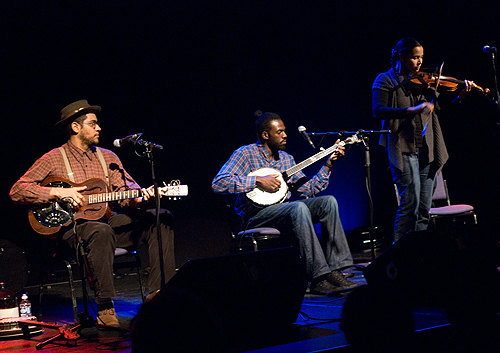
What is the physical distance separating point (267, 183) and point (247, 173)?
0.25m

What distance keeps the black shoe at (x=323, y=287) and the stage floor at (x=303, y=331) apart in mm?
63

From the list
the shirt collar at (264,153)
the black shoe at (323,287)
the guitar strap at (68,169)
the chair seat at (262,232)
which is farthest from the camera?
the shirt collar at (264,153)

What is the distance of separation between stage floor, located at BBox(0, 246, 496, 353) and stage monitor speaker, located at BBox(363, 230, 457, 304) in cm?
16

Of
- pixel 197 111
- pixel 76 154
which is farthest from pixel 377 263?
pixel 197 111

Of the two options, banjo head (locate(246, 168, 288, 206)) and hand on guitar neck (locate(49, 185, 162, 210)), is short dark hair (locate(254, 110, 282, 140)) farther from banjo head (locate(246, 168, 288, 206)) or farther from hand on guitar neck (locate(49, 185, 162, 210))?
hand on guitar neck (locate(49, 185, 162, 210))

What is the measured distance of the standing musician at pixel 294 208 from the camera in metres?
4.16

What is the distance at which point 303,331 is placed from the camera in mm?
2973

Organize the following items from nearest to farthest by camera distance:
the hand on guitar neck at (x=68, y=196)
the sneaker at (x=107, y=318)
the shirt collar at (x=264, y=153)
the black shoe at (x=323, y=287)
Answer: the sneaker at (x=107, y=318)
the hand on guitar neck at (x=68, y=196)
the black shoe at (x=323, y=287)
the shirt collar at (x=264, y=153)

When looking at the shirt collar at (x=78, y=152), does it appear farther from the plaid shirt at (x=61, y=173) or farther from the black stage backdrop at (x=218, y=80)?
the black stage backdrop at (x=218, y=80)

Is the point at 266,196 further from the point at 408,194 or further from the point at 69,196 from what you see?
the point at 69,196

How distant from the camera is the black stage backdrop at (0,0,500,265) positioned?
17.7ft

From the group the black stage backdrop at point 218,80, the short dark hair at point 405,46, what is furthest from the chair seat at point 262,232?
the black stage backdrop at point 218,80

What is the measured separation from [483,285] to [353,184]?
516 cm

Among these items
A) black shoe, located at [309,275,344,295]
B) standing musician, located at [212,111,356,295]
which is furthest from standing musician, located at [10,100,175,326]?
black shoe, located at [309,275,344,295]
